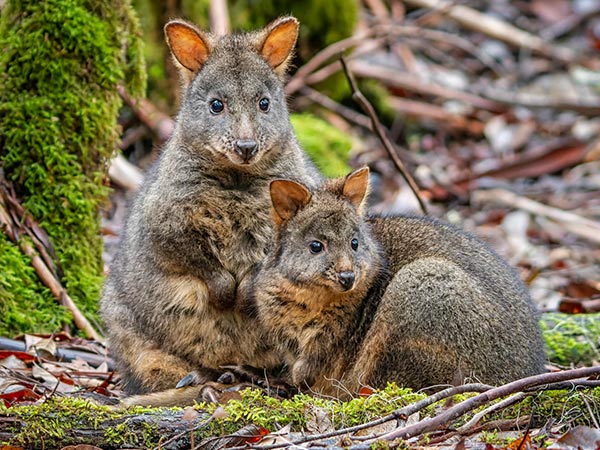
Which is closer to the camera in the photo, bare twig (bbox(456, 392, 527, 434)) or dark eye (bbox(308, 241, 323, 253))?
bare twig (bbox(456, 392, 527, 434))

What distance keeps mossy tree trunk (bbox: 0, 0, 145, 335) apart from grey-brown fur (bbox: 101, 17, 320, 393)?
117 centimetres

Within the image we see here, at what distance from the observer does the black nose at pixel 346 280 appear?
5.80 meters

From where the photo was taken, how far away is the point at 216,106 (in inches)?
254

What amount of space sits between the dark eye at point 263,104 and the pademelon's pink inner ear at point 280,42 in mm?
342

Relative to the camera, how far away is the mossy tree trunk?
748cm

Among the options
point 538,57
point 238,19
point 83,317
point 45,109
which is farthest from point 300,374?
point 538,57

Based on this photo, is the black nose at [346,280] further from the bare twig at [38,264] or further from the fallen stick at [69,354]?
the bare twig at [38,264]

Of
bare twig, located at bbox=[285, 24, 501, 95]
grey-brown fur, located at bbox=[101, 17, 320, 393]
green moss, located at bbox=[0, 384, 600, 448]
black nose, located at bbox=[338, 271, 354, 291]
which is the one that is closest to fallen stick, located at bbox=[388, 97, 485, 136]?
bare twig, located at bbox=[285, 24, 501, 95]

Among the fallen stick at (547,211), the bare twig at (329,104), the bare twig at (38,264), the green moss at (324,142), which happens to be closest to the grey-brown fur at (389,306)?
the bare twig at (38,264)

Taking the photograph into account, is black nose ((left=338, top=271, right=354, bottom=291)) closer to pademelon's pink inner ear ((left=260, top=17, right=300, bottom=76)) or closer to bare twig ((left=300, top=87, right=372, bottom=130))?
pademelon's pink inner ear ((left=260, top=17, right=300, bottom=76))

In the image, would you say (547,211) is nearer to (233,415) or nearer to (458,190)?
(458,190)

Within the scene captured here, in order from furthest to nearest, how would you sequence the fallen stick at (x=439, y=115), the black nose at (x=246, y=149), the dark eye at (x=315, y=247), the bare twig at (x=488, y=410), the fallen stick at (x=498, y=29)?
the fallen stick at (x=498, y=29)
the fallen stick at (x=439, y=115)
the black nose at (x=246, y=149)
the dark eye at (x=315, y=247)
the bare twig at (x=488, y=410)

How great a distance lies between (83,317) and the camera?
764 centimetres

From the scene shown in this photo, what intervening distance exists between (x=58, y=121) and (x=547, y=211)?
628 cm
